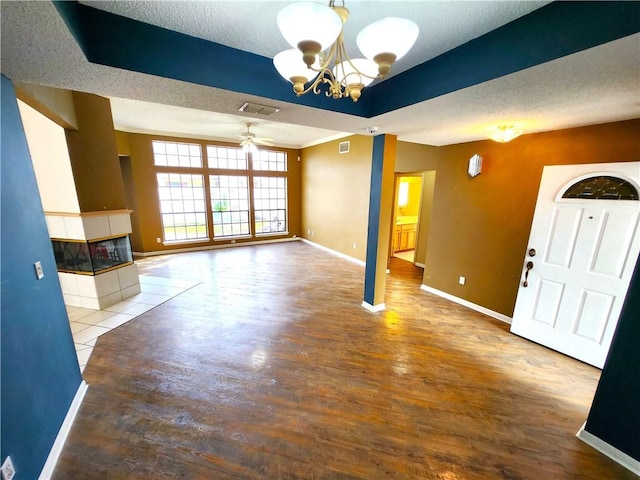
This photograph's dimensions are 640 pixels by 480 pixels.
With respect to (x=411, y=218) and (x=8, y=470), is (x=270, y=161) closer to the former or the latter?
(x=411, y=218)

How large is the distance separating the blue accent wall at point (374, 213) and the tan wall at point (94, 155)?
3.58 m

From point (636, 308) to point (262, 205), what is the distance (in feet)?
23.5

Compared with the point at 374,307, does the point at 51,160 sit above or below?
above

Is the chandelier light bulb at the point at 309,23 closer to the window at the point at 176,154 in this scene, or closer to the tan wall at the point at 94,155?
the tan wall at the point at 94,155

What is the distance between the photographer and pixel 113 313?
127 inches

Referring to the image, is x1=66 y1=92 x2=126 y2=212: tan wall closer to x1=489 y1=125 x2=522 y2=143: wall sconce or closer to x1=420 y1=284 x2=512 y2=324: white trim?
x1=489 y1=125 x2=522 y2=143: wall sconce

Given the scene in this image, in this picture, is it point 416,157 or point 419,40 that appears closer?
point 419,40

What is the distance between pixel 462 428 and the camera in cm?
176

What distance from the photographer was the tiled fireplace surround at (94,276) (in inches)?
121

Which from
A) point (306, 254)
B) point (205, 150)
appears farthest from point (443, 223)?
point (205, 150)

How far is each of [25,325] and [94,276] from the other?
225cm

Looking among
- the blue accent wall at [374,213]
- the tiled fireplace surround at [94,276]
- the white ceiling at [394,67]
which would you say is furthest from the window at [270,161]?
the white ceiling at [394,67]

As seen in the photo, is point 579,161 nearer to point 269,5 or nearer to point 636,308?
point 636,308

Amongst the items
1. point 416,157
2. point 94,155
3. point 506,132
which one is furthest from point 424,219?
point 94,155
